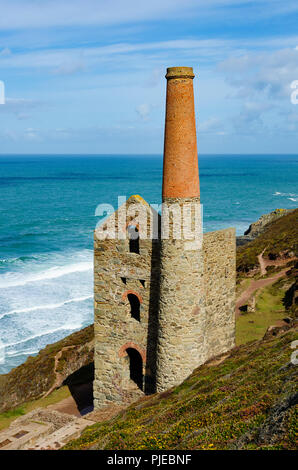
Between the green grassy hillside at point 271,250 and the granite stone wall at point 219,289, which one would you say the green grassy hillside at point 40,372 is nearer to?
the granite stone wall at point 219,289

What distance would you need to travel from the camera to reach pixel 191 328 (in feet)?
56.8

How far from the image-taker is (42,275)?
5188 cm

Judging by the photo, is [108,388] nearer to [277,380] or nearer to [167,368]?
[167,368]

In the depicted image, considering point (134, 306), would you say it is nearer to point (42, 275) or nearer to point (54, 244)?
point (42, 275)

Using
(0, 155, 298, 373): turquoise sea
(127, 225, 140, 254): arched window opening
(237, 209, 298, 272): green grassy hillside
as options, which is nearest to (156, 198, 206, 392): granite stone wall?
(127, 225, 140, 254): arched window opening

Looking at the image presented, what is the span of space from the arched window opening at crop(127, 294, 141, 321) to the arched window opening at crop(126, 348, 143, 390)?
1.50 m

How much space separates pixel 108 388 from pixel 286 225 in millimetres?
41600

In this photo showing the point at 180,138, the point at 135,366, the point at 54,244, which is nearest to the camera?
the point at 180,138

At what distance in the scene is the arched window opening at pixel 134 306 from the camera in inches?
743

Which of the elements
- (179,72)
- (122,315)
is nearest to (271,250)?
(122,315)

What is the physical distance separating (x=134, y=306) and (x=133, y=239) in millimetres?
2913

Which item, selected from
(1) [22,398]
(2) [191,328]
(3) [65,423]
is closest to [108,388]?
(3) [65,423]

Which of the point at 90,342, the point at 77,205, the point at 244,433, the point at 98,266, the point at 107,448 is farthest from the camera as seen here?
the point at 77,205

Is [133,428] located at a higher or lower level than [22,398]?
higher
